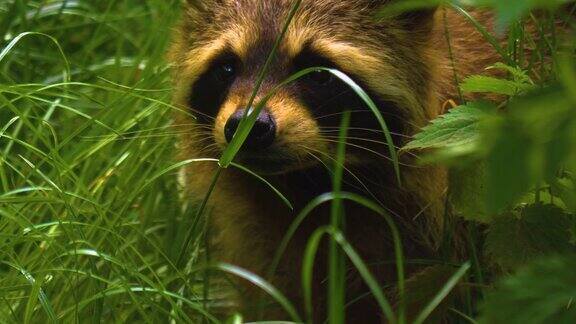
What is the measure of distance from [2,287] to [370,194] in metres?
1.10

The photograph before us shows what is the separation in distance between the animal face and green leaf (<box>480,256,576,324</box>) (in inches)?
48.4

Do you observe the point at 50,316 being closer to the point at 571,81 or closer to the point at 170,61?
the point at 170,61

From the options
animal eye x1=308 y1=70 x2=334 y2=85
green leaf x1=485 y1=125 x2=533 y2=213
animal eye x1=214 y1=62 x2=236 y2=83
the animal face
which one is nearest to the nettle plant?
green leaf x1=485 y1=125 x2=533 y2=213

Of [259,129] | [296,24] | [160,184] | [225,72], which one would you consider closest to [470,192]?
[259,129]

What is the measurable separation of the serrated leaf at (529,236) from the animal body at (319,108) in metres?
0.53

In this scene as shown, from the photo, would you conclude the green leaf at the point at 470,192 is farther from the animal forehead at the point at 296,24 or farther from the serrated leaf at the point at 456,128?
the animal forehead at the point at 296,24

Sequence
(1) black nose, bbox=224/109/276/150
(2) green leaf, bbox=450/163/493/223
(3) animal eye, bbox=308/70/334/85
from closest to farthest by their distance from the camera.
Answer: (2) green leaf, bbox=450/163/493/223, (1) black nose, bbox=224/109/276/150, (3) animal eye, bbox=308/70/334/85

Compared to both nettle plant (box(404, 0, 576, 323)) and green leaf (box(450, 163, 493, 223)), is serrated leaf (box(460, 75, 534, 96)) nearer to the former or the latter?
nettle plant (box(404, 0, 576, 323))

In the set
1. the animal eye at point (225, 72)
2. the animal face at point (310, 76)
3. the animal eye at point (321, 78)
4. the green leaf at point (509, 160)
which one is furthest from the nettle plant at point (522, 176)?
the animal eye at point (225, 72)

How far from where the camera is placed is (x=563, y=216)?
96.4 inches

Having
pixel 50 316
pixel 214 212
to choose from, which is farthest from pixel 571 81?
pixel 214 212

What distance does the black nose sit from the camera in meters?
2.76

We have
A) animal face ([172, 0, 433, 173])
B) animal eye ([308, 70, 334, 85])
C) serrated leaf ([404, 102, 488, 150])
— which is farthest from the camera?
animal eye ([308, 70, 334, 85])

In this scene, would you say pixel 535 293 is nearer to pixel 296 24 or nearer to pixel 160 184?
pixel 296 24
